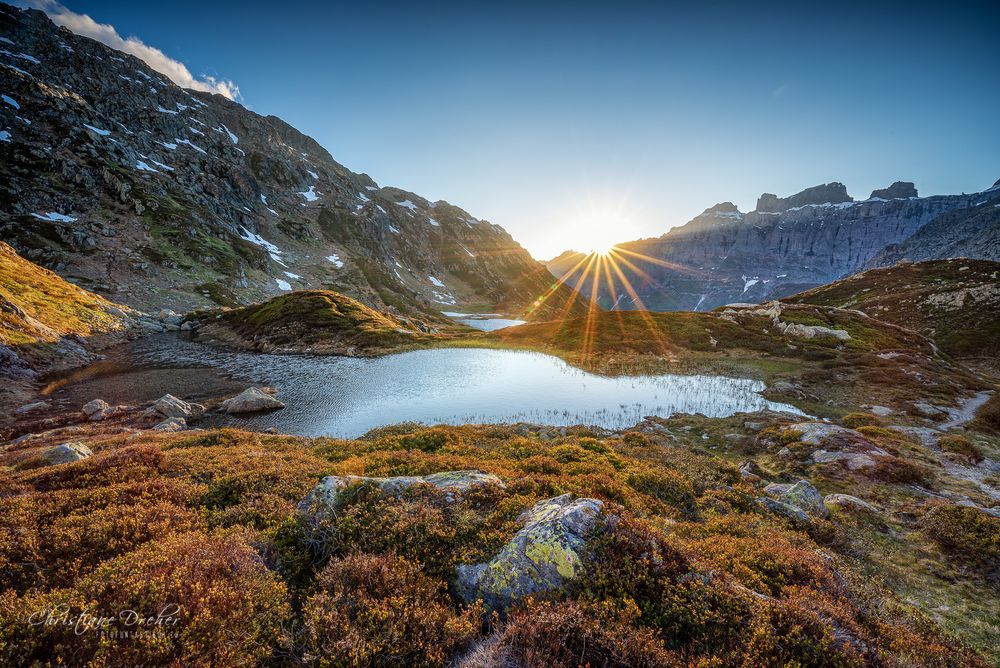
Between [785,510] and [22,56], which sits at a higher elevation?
[22,56]

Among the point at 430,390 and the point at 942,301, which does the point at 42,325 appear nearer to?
the point at 430,390

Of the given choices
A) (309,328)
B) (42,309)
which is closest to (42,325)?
(42,309)

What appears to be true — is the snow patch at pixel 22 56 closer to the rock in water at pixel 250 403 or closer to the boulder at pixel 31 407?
the boulder at pixel 31 407

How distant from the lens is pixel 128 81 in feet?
557

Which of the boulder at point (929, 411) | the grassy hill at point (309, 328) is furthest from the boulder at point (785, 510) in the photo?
the grassy hill at point (309, 328)

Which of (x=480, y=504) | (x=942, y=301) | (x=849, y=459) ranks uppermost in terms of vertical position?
(x=942, y=301)

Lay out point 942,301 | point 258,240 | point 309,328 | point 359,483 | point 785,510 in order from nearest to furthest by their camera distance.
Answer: point 359,483 → point 785,510 → point 309,328 → point 942,301 → point 258,240

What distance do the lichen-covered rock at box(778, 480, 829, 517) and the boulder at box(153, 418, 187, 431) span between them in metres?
34.7

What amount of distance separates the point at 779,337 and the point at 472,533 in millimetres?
76386

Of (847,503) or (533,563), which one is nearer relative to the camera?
(533,563)

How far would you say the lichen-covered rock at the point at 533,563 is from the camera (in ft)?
21.6

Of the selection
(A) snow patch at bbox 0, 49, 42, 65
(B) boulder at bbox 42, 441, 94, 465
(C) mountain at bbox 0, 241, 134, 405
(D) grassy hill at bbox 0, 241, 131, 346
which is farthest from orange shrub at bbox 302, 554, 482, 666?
(A) snow patch at bbox 0, 49, 42, 65

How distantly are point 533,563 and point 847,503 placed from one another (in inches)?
634

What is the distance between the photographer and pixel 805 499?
13906 mm
